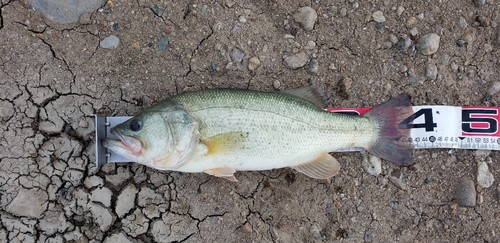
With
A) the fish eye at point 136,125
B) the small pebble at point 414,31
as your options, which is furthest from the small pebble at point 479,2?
the fish eye at point 136,125

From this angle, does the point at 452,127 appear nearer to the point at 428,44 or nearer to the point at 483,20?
the point at 428,44

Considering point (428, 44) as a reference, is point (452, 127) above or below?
below

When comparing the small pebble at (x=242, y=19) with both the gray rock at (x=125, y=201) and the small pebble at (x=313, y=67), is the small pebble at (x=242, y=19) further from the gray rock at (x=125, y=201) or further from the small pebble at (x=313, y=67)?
the gray rock at (x=125, y=201)

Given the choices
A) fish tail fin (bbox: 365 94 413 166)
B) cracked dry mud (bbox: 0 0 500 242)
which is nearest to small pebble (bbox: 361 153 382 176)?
cracked dry mud (bbox: 0 0 500 242)

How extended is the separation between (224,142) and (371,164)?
148 centimetres

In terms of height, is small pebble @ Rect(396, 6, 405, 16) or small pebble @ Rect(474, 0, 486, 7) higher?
small pebble @ Rect(474, 0, 486, 7)

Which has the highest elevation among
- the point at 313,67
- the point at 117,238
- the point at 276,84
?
the point at 313,67

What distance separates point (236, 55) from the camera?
14.8 ft

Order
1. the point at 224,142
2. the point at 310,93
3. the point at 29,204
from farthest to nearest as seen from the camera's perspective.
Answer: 1. the point at 310,93
2. the point at 29,204
3. the point at 224,142

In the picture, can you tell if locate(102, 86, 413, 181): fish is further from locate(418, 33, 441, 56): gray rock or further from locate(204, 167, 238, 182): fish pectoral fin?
locate(418, 33, 441, 56): gray rock

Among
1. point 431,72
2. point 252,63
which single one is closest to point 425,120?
point 431,72

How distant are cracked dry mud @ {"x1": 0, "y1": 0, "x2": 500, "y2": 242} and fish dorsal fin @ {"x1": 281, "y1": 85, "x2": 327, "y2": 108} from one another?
0.30 meters

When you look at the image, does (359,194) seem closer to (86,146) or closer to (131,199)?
(131,199)

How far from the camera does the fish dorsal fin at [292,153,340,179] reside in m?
4.18
